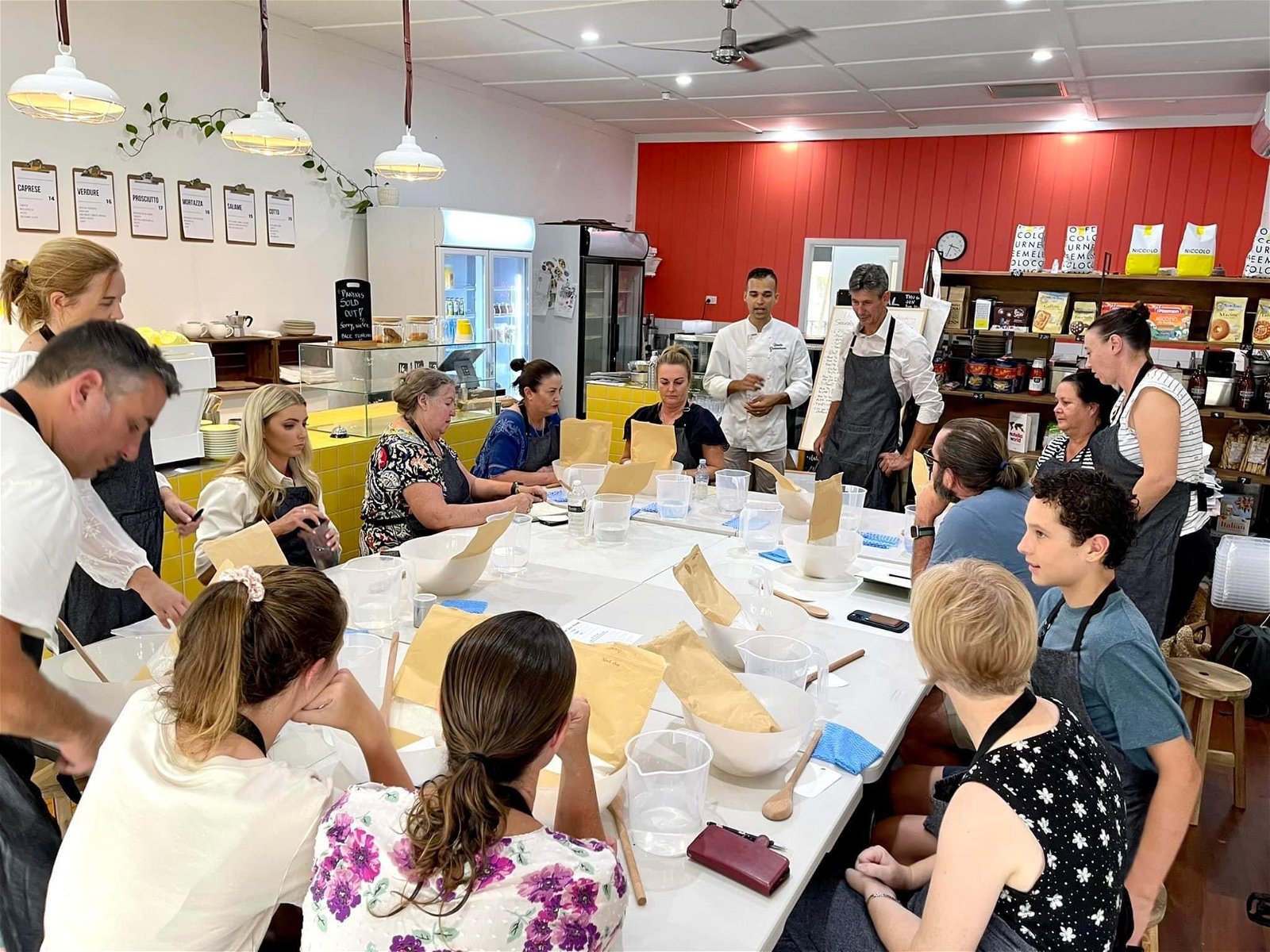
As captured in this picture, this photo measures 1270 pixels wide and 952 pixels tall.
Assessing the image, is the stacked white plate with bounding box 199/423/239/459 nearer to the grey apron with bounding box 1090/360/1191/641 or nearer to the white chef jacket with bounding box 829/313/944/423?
the white chef jacket with bounding box 829/313/944/423

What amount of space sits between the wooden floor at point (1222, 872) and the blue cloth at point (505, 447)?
2.94 metres

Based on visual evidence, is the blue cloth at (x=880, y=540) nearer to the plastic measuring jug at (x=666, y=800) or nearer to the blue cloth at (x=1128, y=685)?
the blue cloth at (x=1128, y=685)

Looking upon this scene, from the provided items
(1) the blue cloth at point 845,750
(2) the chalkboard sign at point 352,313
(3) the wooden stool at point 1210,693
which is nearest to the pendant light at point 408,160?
(2) the chalkboard sign at point 352,313

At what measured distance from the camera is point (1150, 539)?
10.8 feet

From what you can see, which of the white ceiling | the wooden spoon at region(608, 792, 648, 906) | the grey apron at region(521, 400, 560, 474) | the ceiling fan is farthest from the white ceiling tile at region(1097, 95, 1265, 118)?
the wooden spoon at region(608, 792, 648, 906)

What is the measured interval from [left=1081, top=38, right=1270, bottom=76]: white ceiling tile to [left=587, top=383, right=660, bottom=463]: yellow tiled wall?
3477 mm

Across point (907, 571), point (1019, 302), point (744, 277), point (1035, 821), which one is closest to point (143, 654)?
point (1035, 821)

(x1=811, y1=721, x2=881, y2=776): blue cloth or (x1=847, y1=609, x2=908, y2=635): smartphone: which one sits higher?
(x1=847, y1=609, x2=908, y2=635): smartphone

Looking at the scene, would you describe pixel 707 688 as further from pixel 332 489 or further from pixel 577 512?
pixel 332 489

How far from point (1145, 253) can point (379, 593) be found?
208 inches

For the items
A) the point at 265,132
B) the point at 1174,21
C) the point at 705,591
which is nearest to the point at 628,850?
the point at 705,591

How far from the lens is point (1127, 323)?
3.23m

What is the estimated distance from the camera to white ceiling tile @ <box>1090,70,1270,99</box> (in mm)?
5711

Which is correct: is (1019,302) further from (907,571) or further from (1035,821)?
(1035,821)
